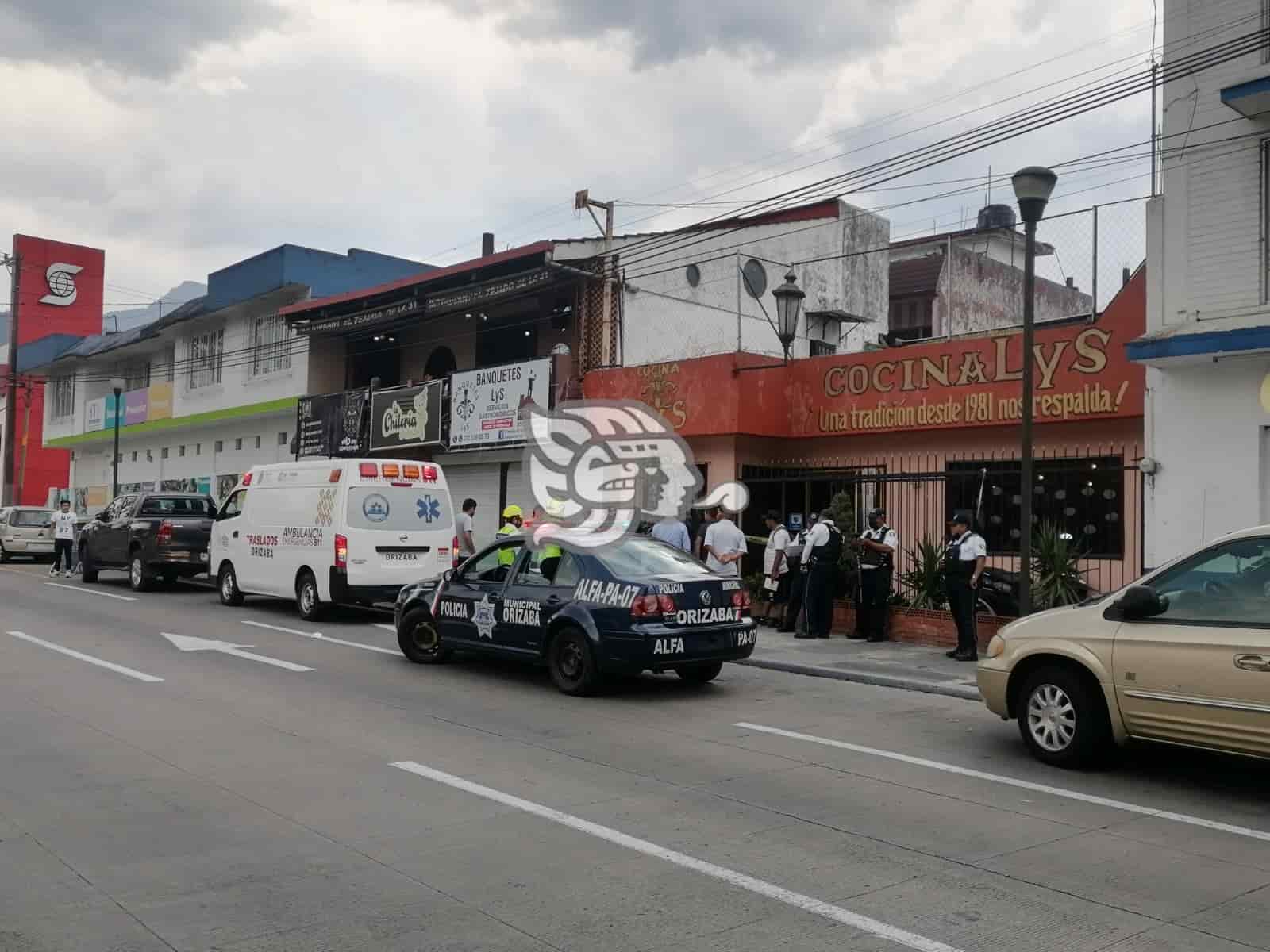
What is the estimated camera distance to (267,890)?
195 inches

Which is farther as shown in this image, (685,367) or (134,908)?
A: (685,367)

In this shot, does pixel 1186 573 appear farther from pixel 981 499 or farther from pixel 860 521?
pixel 860 521

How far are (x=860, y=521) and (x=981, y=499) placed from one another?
2012 millimetres

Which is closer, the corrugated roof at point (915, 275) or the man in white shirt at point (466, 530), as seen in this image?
the man in white shirt at point (466, 530)

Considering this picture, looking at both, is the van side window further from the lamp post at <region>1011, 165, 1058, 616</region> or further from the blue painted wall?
the blue painted wall

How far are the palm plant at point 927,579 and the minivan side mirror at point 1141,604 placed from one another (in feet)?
22.7

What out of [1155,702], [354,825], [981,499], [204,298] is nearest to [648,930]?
[354,825]

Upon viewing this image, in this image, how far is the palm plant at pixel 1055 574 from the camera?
13.0m

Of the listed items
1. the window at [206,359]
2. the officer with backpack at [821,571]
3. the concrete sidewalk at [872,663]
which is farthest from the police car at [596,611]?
the window at [206,359]

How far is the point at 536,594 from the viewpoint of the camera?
34.8 feet

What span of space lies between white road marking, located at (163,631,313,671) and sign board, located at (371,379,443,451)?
11.9 m

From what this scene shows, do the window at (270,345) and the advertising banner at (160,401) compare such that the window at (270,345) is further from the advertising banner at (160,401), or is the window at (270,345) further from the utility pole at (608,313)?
the utility pole at (608,313)

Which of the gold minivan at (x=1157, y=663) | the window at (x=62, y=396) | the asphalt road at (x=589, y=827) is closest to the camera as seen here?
the asphalt road at (x=589, y=827)

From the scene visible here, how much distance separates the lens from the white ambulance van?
51.2ft
